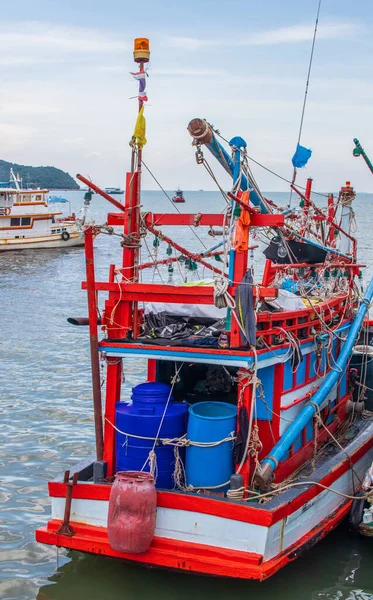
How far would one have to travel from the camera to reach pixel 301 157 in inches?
523

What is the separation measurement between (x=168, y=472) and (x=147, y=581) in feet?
4.67

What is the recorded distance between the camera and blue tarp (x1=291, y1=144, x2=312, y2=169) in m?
13.2

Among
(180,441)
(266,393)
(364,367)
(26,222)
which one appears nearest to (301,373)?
(266,393)

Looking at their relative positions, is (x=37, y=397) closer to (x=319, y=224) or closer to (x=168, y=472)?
(x=319, y=224)

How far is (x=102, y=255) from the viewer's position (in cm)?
5741

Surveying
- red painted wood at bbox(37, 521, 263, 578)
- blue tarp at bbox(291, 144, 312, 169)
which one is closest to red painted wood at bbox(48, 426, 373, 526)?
red painted wood at bbox(37, 521, 263, 578)

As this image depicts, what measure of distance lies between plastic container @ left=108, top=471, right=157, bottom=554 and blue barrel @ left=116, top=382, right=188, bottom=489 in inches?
22.8

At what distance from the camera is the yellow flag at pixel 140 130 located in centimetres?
880

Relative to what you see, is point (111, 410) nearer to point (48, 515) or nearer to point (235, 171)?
point (48, 515)

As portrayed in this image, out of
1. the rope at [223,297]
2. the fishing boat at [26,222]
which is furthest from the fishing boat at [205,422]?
the fishing boat at [26,222]

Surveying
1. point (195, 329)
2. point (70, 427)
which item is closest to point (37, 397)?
point (70, 427)

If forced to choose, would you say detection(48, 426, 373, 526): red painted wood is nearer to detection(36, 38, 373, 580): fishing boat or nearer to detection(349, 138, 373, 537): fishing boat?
detection(36, 38, 373, 580): fishing boat

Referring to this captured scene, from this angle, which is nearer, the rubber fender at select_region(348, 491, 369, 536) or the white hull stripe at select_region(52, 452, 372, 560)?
the white hull stripe at select_region(52, 452, 372, 560)

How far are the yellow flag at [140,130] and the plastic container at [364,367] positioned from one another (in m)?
6.16
